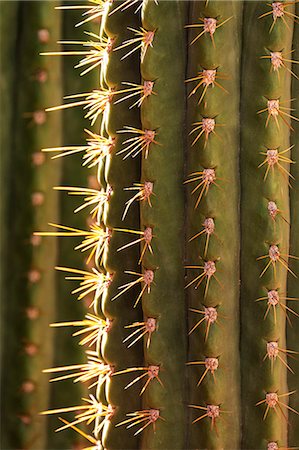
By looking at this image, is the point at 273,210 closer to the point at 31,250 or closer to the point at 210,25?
the point at 210,25

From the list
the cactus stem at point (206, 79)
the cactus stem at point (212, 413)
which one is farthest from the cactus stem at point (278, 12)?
the cactus stem at point (212, 413)

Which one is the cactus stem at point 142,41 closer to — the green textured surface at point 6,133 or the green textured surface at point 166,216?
the green textured surface at point 166,216

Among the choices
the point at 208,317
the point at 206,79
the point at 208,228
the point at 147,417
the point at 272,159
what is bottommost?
the point at 147,417

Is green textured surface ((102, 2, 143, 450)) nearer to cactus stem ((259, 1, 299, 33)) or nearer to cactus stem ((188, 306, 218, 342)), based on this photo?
cactus stem ((188, 306, 218, 342))

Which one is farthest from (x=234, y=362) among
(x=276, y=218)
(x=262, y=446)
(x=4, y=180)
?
(x=4, y=180)

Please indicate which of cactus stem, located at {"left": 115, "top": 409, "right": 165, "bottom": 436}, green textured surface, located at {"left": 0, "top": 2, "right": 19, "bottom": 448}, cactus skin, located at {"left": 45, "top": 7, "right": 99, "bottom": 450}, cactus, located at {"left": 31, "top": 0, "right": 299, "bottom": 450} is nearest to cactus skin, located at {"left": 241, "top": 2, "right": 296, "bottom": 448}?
cactus, located at {"left": 31, "top": 0, "right": 299, "bottom": 450}

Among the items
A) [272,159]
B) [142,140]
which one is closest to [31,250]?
[142,140]

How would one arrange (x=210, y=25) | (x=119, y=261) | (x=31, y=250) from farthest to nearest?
(x=31, y=250), (x=119, y=261), (x=210, y=25)
